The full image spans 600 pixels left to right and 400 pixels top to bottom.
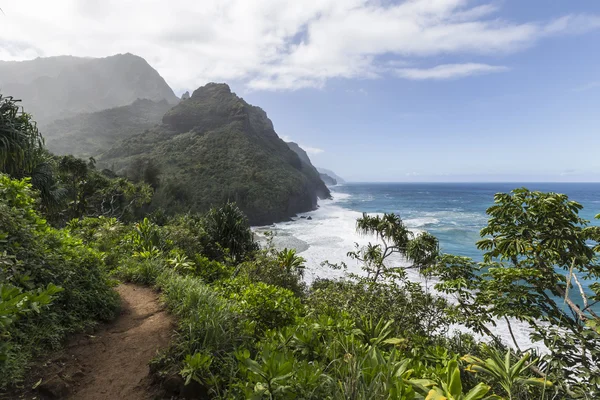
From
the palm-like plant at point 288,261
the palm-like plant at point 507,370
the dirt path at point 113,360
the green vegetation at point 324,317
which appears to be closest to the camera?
the green vegetation at point 324,317

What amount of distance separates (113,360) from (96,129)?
12259cm

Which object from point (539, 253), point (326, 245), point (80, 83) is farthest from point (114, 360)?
point (80, 83)

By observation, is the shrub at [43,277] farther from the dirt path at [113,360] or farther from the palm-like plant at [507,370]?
the palm-like plant at [507,370]

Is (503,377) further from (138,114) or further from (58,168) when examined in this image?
(138,114)

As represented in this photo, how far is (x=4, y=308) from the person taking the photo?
175 cm

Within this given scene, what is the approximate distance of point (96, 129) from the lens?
100 metres

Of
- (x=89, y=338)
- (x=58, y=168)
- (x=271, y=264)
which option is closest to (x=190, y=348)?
(x=89, y=338)

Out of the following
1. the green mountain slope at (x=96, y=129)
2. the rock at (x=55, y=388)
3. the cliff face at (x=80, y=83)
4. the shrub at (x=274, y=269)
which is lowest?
the shrub at (x=274, y=269)

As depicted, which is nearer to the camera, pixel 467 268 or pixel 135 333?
pixel 135 333

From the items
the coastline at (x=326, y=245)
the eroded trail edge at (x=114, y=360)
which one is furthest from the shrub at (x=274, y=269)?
the eroded trail edge at (x=114, y=360)

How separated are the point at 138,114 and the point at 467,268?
139540 mm

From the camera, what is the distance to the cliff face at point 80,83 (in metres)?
164

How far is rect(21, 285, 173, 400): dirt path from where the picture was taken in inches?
125

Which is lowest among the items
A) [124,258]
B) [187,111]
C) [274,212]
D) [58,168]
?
[274,212]
